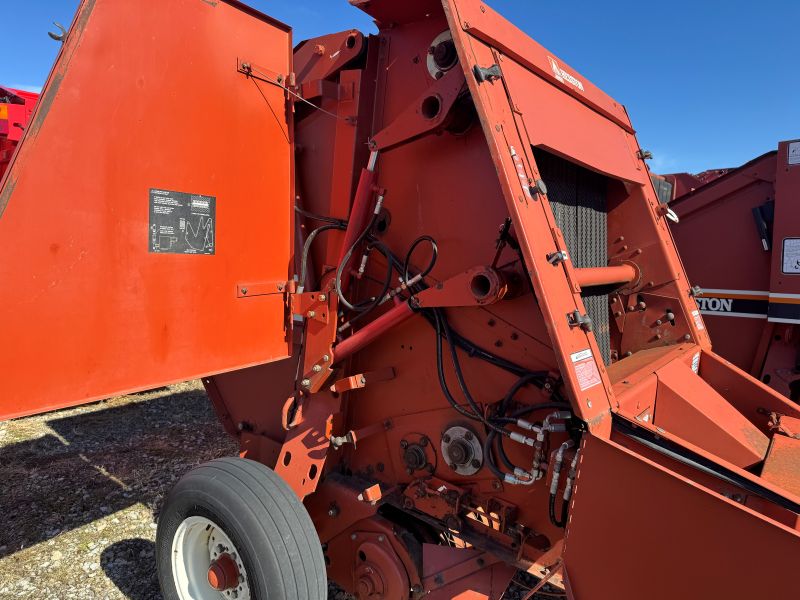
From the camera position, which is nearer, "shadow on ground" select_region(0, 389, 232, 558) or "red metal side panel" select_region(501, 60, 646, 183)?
"red metal side panel" select_region(501, 60, 646, 183)

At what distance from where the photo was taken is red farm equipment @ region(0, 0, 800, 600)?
1689 mm

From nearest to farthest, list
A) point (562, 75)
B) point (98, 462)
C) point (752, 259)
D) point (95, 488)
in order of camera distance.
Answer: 1. point (562, 75)
2. point (95, 488)
3. point (752, 259)
4. point (98, 462)

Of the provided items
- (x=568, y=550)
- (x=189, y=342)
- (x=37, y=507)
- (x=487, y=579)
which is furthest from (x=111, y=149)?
(x=37, y=507)

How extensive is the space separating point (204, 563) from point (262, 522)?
606 millimetres

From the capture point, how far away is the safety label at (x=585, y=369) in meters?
1.71

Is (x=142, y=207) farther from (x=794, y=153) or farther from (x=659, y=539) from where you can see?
(x=794, y=153)

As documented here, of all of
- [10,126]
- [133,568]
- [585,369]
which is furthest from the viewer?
[10,126]

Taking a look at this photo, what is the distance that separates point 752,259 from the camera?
426 centimetres

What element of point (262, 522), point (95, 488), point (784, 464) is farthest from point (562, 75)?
point (95, 488)

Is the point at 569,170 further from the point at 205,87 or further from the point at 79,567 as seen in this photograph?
the point at 79,567

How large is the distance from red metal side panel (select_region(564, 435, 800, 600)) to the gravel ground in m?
1.76

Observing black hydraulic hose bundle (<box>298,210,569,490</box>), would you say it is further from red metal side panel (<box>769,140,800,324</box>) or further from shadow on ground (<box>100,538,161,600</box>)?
red metal side panel (<box>769,140,800,324</box>)

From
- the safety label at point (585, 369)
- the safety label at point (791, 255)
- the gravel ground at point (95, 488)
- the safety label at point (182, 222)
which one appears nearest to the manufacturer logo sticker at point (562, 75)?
the safety label at point (585, 369)

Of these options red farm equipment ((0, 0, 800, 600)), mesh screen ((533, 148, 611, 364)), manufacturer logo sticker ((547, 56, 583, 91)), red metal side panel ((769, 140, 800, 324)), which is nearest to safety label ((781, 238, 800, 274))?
red metal side panel ((769, 140, 800, 324))
